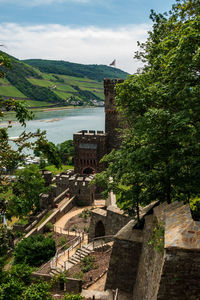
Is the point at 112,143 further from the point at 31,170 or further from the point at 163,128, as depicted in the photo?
the point at 163,128

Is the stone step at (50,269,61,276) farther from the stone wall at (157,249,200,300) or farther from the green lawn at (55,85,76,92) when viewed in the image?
the green lawn at (55,85,76,92)

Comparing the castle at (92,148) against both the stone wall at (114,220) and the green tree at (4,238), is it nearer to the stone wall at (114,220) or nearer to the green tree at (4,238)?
the stone wall at (114,220)

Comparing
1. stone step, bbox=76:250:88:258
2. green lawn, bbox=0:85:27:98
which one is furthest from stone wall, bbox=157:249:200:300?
green lawn, bbox=0:85:27:98

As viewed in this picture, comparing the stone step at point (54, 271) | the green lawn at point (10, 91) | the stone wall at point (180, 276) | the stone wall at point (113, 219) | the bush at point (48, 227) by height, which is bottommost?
the bush at point (48, 227)

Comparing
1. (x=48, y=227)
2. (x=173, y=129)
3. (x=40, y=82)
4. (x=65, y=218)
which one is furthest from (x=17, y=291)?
(x=40, y=82)

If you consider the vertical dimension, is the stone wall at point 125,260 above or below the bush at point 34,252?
above

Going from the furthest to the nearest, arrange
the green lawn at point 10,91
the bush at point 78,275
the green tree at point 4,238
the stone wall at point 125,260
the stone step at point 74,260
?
the green lawn at point 10,91
the stone step at point 74,260
the bush at point 78,275
the stone wall at point 125,260
the green tree at point 4,238

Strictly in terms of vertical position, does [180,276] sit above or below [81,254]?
above

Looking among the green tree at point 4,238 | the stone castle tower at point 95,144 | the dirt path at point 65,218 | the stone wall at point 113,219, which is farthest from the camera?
the stone castle tower at point 95,144

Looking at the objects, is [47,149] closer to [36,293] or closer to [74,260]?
[36,293]

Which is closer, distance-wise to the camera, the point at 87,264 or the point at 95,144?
the point at 87,264

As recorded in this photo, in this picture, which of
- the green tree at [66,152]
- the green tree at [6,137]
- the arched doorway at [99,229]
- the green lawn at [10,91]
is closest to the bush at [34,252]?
the arched doorway at [99,229]

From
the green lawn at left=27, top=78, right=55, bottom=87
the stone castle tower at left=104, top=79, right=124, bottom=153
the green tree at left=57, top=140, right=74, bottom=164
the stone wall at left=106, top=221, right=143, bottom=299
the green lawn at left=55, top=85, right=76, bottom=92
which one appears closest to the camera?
the stone wall at left=106, top=221, right=143, bottom=299

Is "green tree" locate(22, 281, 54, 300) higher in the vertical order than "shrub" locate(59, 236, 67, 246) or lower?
higher
